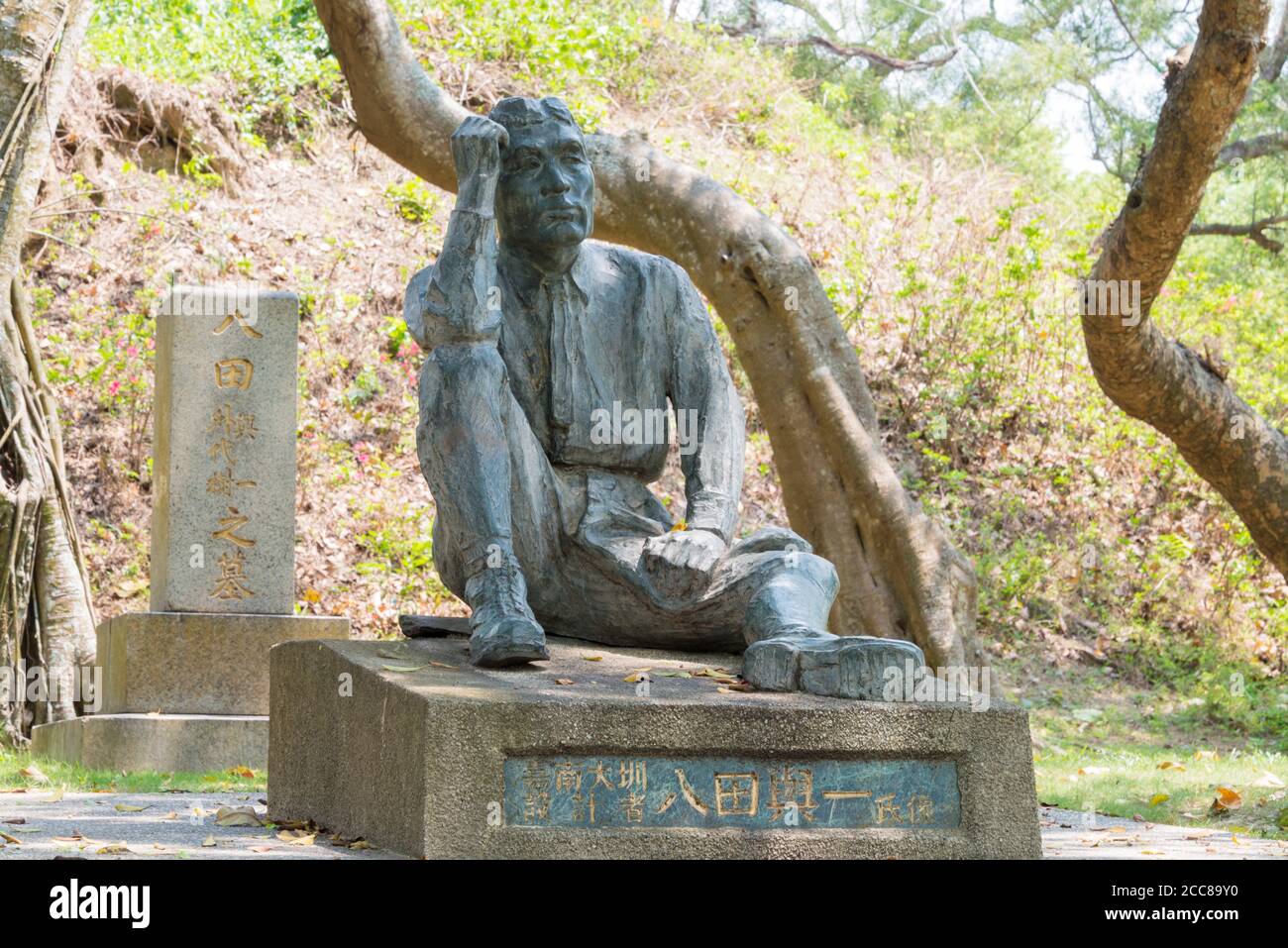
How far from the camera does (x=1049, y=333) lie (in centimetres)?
1416

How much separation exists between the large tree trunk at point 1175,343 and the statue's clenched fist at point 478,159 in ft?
10.9

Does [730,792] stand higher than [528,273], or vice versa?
[528,273]

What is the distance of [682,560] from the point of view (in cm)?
480

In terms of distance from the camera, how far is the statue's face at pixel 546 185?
505 centimetres

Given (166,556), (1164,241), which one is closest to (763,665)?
(1164,241)

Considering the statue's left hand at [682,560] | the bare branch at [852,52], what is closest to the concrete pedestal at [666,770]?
the statue's left hand at [682,560]

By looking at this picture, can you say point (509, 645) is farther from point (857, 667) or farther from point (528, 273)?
point (528, 273)

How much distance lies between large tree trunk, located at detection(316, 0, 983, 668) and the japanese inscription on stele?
4511 mm

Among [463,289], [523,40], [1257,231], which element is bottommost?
[463,289]

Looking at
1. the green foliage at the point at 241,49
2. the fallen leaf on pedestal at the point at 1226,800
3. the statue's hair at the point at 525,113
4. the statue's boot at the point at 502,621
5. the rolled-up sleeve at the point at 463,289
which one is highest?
the green foliage at the point at 241,49

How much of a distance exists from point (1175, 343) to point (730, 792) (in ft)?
15.9

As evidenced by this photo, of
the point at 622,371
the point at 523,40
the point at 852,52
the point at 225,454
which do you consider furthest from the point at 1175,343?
the point at 852,52

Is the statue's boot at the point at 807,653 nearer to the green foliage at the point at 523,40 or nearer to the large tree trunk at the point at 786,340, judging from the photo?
the large tree trunk at the point at 786,340

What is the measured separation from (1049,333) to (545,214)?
32.5 ft
